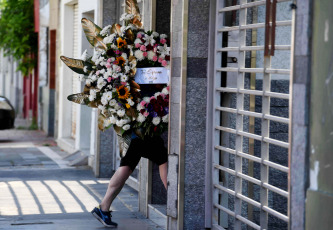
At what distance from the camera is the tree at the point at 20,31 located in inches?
904

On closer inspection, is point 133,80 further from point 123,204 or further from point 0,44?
point 0,44

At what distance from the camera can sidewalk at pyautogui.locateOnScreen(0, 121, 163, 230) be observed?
7.93 metres

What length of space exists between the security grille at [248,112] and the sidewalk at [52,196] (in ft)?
4.08

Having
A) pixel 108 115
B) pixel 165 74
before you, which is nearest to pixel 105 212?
pixel 108 115

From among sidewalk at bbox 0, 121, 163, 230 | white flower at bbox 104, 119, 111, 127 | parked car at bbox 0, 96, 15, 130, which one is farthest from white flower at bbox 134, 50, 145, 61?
parked car at bbox 0, 96, 15, 130

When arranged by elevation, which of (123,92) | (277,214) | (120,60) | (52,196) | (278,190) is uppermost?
(120,60)

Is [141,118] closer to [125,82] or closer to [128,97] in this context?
[128,97]

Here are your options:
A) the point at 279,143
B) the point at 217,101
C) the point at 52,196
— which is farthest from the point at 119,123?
the point at 52,196

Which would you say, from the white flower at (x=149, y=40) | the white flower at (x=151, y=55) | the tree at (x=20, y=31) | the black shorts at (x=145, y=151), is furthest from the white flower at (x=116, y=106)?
the tree at (x=20, y=31)

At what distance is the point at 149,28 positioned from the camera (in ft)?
27.8

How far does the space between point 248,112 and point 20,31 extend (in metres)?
18.0

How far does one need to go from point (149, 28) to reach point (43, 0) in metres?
12.3

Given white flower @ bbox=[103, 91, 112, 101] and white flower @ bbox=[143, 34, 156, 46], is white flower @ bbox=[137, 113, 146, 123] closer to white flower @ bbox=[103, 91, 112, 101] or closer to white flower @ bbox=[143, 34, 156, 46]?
white flower @ bbox=[103, 91, 112, 101]

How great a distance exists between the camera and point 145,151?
752 cm
